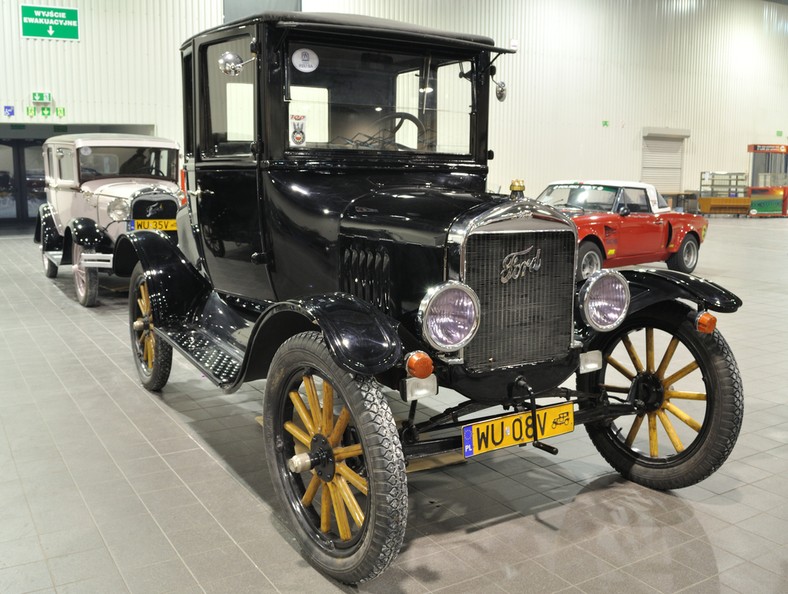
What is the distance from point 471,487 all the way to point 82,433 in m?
2.18

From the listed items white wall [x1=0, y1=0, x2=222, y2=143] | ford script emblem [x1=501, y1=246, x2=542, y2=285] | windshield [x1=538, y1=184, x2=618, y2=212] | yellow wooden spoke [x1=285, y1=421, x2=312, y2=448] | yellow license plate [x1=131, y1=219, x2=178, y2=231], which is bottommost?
yellow wooden spoke [x1=285, y1=421, x2=312, y2=448]

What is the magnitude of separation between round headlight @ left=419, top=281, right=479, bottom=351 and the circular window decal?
4.67 feet

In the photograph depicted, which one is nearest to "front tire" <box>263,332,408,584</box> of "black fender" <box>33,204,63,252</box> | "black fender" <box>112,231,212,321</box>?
"black fender" <box>112,231,212,321</box>

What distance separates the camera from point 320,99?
3473mm

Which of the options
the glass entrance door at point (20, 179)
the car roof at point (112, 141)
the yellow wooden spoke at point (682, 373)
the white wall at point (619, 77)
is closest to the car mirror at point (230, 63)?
the yellow wooden spoke at point (682, 373)

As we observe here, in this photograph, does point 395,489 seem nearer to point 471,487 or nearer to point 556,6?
point 471,487

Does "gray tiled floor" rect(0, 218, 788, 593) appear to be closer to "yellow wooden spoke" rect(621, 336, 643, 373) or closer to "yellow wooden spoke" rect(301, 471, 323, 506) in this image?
"yellow wooden spoke" rect(301, 471, 323, 506)

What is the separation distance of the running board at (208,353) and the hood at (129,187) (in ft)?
13.5

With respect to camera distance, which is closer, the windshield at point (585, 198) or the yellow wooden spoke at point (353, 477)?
the yellow wooden spoke at point (353, 477)

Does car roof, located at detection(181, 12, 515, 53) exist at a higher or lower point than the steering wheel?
higher

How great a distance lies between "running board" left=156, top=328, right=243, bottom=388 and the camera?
3.42 metres

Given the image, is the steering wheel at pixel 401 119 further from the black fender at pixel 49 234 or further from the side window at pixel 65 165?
the black fender at pixel 49 234

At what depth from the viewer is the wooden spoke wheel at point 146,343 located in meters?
4.64

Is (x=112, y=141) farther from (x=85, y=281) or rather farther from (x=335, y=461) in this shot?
(x=335, y=461)
